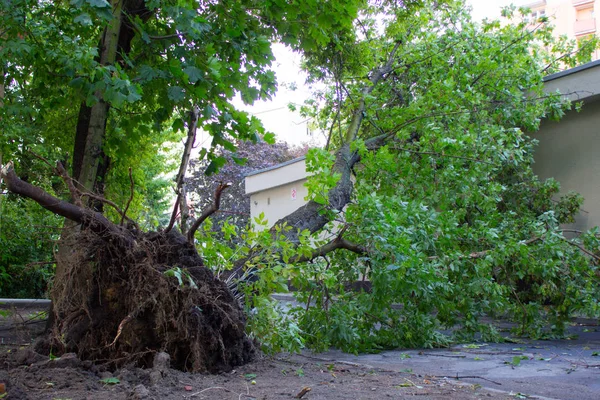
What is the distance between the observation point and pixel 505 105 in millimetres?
9688

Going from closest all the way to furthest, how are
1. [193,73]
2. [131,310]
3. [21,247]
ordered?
[131,310] < [193,73] < [21,247]

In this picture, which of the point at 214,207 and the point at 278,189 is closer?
the point at 214,207

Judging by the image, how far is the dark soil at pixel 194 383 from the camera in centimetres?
350

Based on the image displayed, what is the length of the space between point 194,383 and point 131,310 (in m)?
0.84

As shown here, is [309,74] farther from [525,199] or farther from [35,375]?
[35,375]

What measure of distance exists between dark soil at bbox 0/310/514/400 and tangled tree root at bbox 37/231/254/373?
0.23 meters

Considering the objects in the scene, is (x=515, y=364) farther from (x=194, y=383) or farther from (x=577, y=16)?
(x=577, y=16)

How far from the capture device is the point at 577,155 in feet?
37.0

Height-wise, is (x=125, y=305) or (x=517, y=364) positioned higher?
(x=125, y=305)

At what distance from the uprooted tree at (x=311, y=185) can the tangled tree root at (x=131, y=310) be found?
0.02 metres

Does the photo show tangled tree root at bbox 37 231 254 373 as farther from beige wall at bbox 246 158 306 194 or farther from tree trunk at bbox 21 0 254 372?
beige wall at bbox 246 158 306 194

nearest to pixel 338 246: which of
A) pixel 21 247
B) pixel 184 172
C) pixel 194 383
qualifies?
pixel 184 172

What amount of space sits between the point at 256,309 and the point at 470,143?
4.35 metres

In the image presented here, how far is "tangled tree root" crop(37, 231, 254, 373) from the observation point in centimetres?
438
